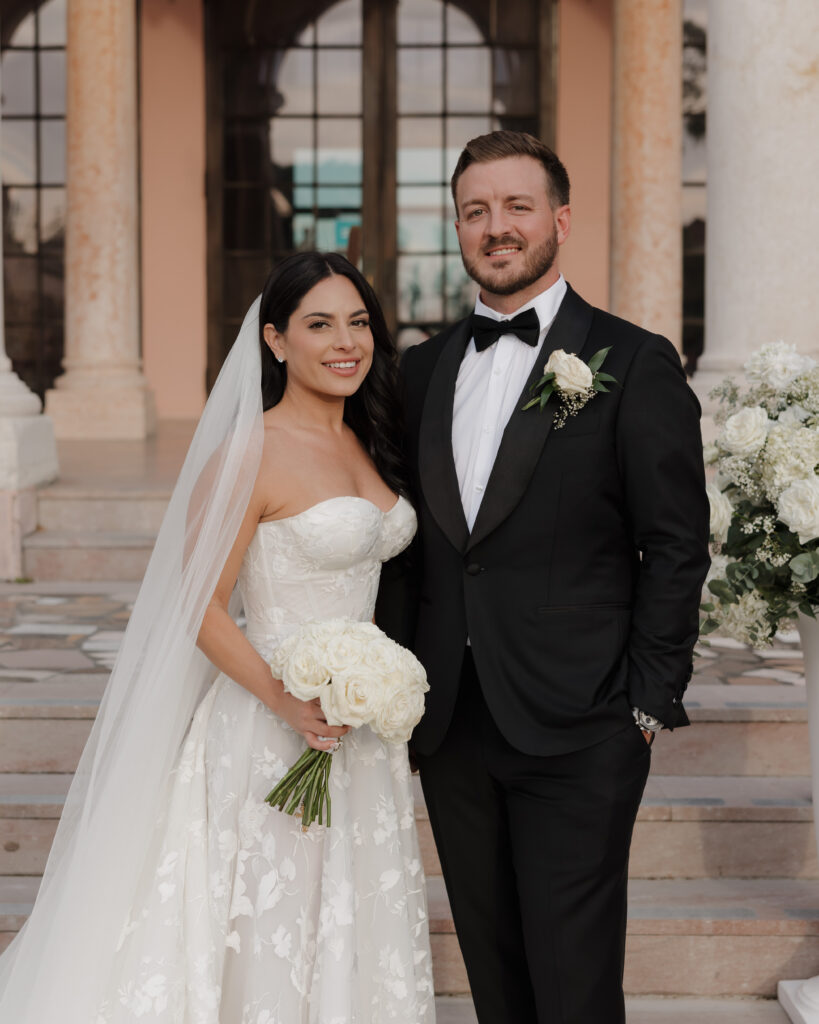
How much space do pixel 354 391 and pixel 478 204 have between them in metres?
0.49

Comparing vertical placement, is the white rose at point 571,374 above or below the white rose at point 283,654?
above

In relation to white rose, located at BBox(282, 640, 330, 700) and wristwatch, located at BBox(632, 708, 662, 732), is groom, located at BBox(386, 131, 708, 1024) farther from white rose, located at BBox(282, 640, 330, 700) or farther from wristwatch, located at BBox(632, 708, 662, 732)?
white rose, located at BBox(282, 640, 330, 700)

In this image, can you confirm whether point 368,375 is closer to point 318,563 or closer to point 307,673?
point 318,563

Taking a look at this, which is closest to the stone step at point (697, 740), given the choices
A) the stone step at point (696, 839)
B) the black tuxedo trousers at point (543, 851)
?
the stone step at point (696, 839)

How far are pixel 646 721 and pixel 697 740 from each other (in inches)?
72.0

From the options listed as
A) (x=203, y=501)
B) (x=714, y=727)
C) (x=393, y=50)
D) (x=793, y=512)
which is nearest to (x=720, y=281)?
(x=714, y=727)

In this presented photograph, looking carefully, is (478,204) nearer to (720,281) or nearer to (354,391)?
(354,391)

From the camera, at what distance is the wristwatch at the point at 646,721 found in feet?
8.64

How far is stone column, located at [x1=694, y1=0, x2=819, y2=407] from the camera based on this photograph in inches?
237

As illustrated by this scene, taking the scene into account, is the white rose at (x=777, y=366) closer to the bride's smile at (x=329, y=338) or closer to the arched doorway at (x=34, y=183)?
the bride's smile at (x=329, y=338)

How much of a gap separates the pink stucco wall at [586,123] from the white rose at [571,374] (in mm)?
10196

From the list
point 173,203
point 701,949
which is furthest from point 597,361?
point 173,203

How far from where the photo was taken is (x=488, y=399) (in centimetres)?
280

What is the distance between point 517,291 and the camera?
2758mm
